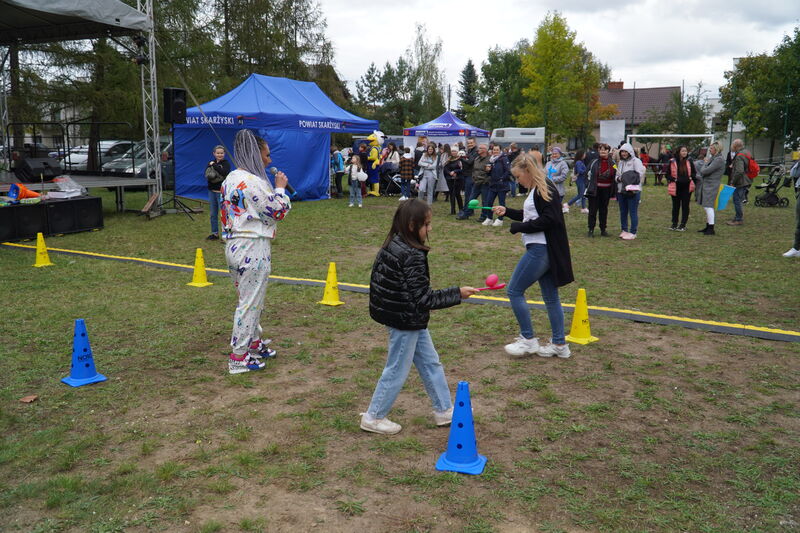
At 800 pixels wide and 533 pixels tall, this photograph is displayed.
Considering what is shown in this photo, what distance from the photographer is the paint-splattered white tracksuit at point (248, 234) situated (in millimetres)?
4934

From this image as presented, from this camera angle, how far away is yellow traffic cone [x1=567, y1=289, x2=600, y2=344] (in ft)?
19.8

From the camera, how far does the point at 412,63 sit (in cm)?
6103

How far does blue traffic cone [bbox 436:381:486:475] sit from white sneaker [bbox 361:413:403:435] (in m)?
0.54

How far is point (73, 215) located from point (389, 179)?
1128 cm

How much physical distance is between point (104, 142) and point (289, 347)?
2336cm

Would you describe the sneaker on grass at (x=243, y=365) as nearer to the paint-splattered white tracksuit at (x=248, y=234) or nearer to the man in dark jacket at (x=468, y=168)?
the paint-splattered white tracksuit at (x=248, y=234)

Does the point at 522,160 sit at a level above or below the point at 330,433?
above

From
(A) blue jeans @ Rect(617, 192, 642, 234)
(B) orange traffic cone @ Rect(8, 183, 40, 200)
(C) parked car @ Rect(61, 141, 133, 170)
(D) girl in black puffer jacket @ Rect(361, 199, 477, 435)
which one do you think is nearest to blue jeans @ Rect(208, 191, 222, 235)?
(B) orange traffic cone @ Rect(8, 183, 40, 200)

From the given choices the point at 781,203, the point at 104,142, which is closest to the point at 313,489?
the point at 781,203

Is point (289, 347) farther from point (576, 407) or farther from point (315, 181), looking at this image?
point (315, 181)

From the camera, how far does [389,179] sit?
870 inches

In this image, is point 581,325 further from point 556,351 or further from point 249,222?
point 249,222

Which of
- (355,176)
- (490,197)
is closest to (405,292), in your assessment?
(490,197)

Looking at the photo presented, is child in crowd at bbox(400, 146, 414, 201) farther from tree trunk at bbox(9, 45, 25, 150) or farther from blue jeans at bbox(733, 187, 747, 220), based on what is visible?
tree trunk at bbox(9, 45, 25, 150)
